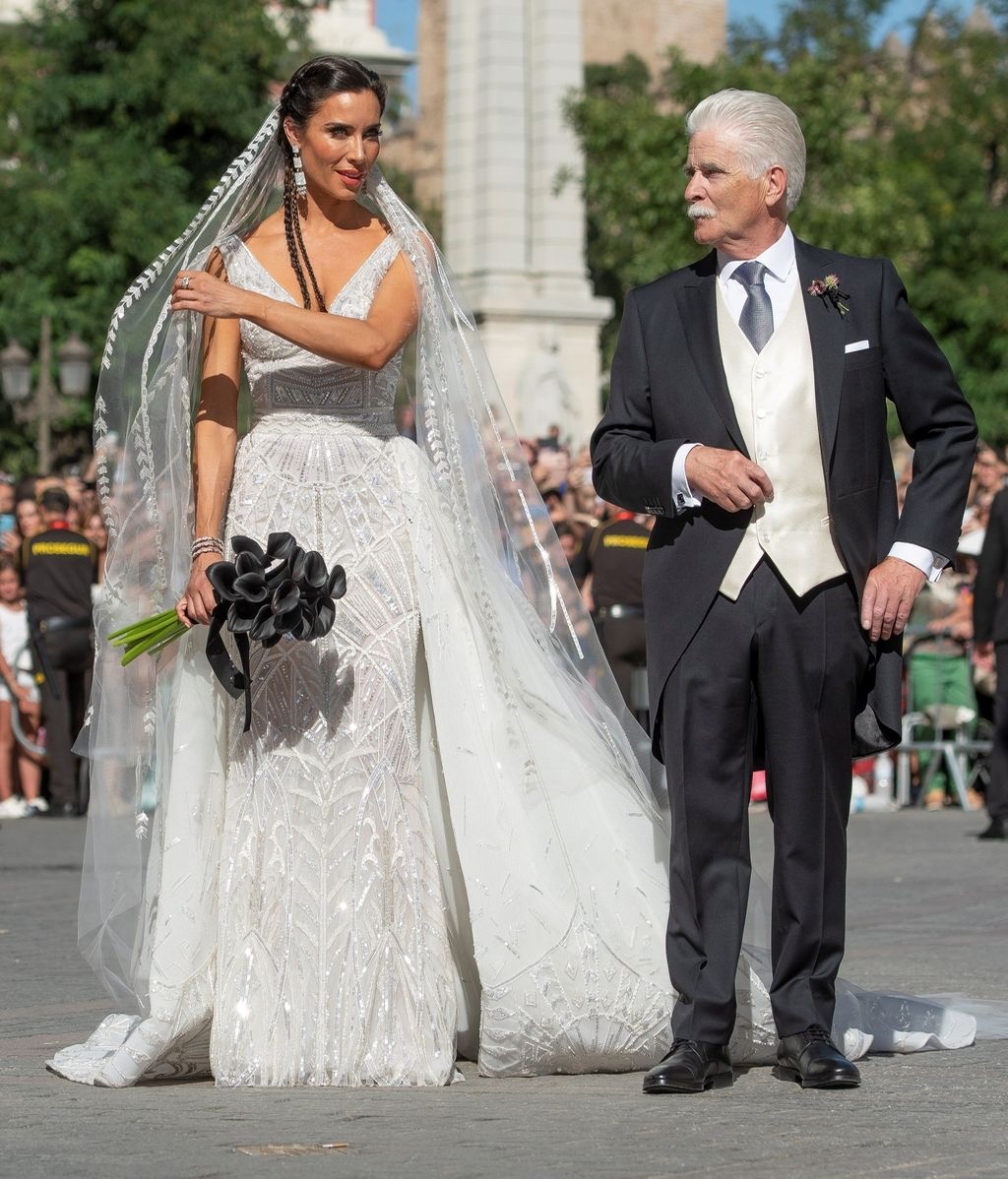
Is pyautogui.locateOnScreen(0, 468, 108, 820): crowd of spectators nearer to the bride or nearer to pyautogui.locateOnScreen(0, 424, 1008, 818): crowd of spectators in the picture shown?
pyautogui.locateOnScreen(0, 424, 1008, 818): crowd of spectators

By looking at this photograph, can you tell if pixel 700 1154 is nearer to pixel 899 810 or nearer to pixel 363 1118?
pixel 363 1118

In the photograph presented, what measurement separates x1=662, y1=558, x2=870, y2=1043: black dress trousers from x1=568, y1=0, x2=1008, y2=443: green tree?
33301 millimetres

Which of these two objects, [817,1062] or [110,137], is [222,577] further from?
[110,137]

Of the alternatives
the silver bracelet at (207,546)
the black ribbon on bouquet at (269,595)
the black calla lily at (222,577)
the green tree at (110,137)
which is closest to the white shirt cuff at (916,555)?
the black ribbon on bouquet at (269,595)

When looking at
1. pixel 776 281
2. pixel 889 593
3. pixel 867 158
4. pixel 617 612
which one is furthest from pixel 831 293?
pixel 867 158

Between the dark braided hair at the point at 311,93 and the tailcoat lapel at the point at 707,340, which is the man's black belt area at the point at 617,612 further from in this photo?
the tailcoat lapel at the point at 707,340

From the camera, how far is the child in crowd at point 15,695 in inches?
696

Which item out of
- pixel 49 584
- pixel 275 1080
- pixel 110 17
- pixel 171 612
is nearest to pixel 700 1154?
pixel 275 1080

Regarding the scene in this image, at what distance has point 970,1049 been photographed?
21.1 feet

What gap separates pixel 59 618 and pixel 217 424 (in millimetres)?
11165

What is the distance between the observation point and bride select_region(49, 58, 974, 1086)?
6043 mm

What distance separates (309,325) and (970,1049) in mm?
2461

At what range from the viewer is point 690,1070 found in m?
5.72

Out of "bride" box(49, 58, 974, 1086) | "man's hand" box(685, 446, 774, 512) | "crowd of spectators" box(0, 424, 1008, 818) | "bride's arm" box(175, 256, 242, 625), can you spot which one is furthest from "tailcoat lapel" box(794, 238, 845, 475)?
"crowd of spectators" box(0, 424, 1008, 818)
